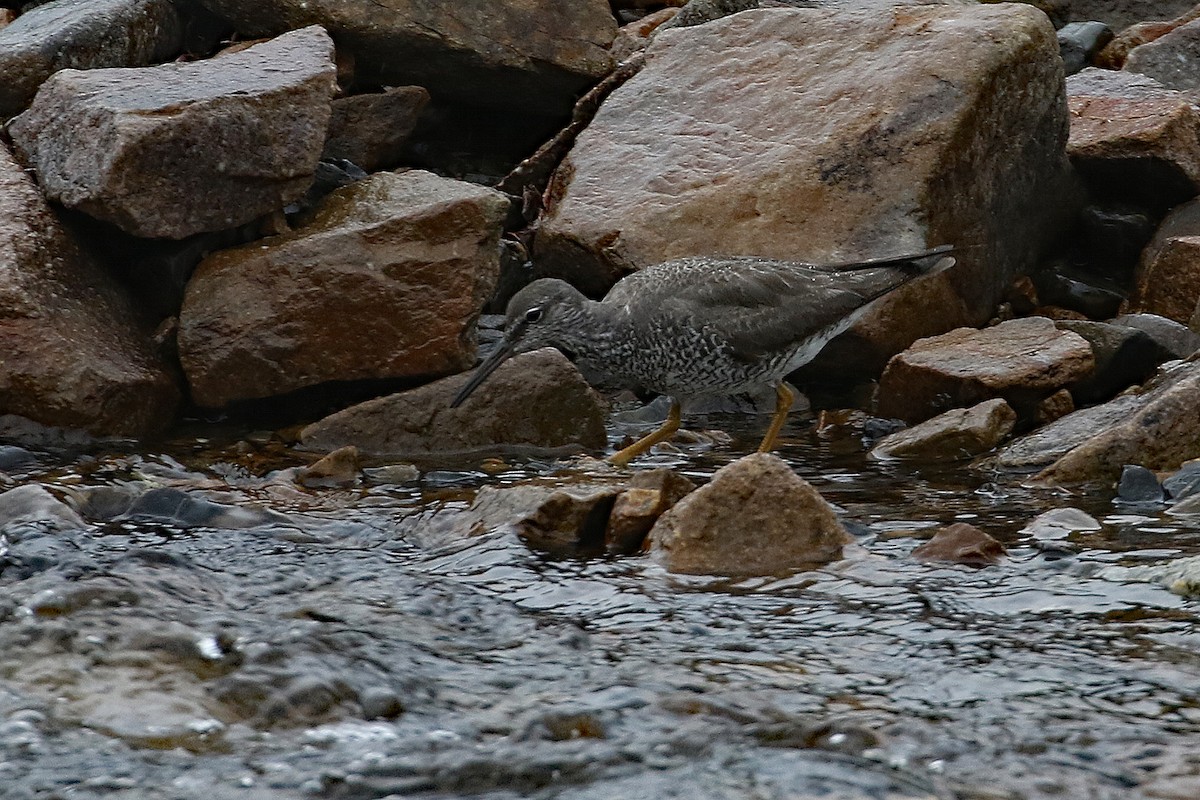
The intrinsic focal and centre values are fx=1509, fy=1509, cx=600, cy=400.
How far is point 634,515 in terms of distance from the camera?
6109 millimetres

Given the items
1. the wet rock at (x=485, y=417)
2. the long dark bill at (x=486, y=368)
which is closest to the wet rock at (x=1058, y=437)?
the wet rock at (x=485, y=417)

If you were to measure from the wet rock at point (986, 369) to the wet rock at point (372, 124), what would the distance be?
3.91m

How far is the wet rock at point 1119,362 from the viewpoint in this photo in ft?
26.9

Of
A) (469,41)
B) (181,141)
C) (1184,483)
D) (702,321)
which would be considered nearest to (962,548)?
(1184,483)

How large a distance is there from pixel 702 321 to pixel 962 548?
7.92 ft

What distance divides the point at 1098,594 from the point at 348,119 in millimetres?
6575

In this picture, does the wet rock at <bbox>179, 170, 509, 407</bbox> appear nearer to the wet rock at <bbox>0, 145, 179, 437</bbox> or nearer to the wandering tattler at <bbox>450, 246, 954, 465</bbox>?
the wet rock at <bbox>0, 145, 179, 437</bbox>

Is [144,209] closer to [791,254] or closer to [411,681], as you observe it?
[791,254]

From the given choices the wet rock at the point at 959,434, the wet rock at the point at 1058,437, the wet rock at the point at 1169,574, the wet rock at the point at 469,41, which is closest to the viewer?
the wet rock at the point at 1169,574

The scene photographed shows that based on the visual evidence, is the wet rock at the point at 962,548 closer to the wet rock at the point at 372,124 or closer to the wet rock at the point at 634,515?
the wet rock at the point at 634,515

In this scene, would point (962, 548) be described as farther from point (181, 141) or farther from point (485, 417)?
point (181, 141)

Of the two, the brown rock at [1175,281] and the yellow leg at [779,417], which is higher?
the brown rock at [1175,281]

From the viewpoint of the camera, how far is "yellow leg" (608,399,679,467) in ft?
25.9

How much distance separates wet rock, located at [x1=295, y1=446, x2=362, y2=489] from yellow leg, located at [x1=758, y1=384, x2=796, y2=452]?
2113mm
